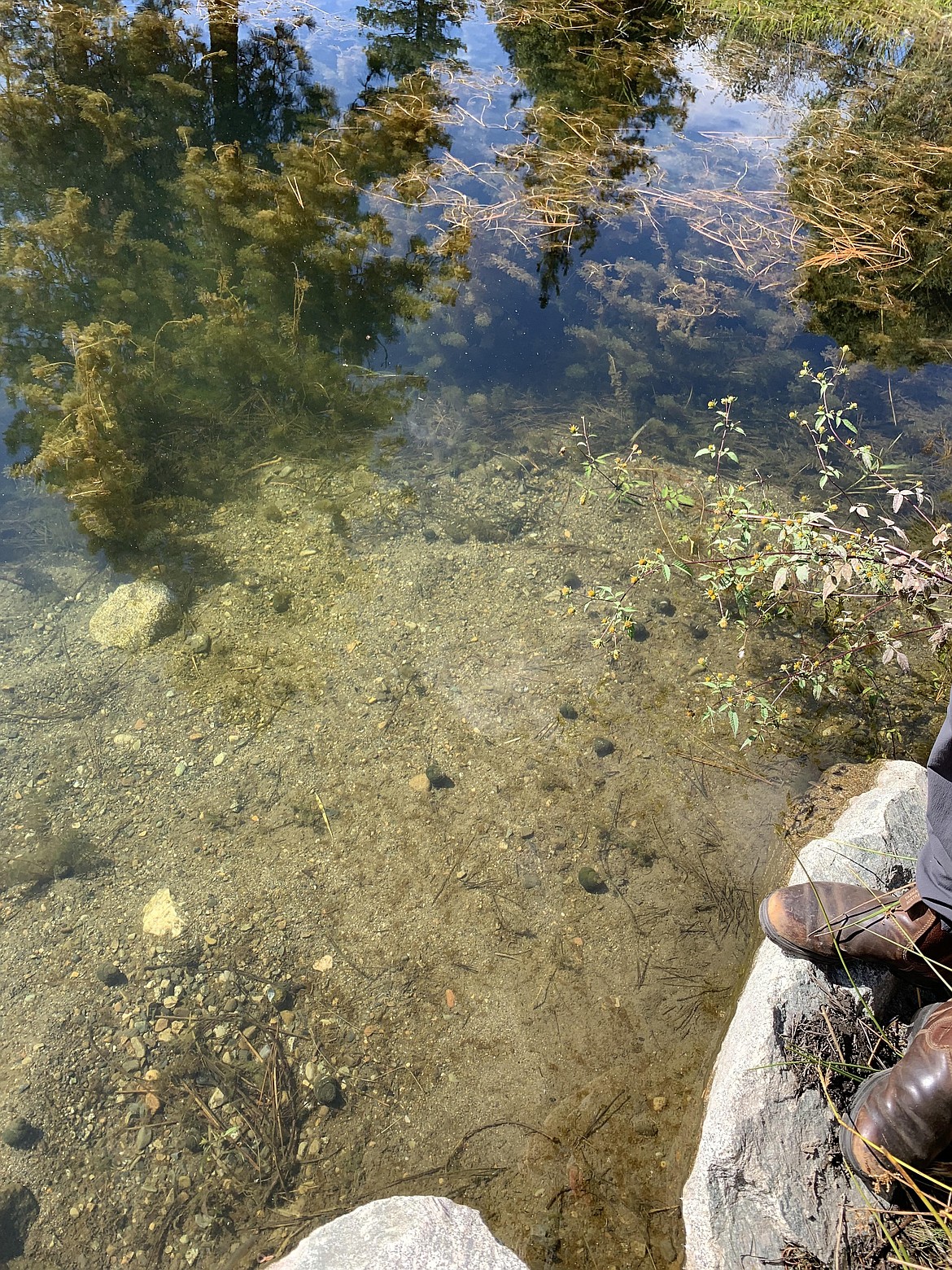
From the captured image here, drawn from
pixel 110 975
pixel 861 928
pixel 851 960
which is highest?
pixel 861 928

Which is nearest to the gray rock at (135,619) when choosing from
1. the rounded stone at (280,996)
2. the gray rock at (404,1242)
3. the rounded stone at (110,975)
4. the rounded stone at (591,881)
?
the rounded stone at (110,975)

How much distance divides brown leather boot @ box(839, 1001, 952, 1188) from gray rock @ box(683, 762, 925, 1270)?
11 cm

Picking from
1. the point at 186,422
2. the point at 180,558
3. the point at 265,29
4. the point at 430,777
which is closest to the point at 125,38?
the point at 265,29

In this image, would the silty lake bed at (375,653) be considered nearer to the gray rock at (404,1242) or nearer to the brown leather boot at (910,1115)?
the gray rock at (404,1242)

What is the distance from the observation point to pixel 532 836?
2.84 metres

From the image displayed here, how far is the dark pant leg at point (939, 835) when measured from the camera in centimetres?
183

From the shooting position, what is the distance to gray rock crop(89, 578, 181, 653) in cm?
352

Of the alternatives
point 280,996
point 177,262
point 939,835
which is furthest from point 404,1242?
point 177,262

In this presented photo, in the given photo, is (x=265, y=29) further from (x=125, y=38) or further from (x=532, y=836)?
(x=532, y=836)

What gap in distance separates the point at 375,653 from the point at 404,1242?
7.40ft

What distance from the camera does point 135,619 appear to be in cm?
354

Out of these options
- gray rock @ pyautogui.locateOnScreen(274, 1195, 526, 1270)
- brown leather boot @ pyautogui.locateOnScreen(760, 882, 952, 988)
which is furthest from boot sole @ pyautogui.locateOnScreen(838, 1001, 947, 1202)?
gray rock @ pyautogui.locateOnScreen(274, 1195, 526, 1270)

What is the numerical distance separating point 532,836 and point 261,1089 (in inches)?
50.1

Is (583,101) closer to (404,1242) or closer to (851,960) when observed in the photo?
(851,960)
